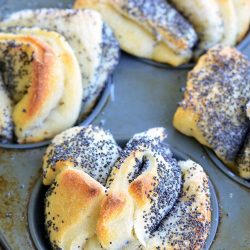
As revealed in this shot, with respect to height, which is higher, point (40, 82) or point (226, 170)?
point (40, 82)

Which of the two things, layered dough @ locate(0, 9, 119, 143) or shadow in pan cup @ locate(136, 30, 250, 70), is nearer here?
layered dough @ locate(0, 9, 119, 143)

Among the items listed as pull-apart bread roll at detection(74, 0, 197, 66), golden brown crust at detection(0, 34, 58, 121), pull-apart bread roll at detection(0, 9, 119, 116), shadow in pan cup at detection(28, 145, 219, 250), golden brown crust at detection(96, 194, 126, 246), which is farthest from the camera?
pull-apart bread roll at detection(74, 0, 197, 66)

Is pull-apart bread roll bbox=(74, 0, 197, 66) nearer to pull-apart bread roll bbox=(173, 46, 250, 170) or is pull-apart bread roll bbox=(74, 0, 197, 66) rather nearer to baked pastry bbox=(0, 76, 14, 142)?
pull-apart bread roll bbox=(173, 46, 250, 170)

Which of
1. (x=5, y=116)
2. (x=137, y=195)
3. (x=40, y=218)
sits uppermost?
(x=137, y=195)

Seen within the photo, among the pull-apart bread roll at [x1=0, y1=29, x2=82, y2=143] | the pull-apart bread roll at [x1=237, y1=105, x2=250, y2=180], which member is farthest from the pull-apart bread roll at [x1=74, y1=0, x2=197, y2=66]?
the pull-apart bread roll at [x1=237, y1=105, x2=250, y2=180]

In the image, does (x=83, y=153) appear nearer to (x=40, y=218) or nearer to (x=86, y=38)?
(x=40, y=218)

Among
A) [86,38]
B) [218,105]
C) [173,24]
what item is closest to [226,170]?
[218,105]
